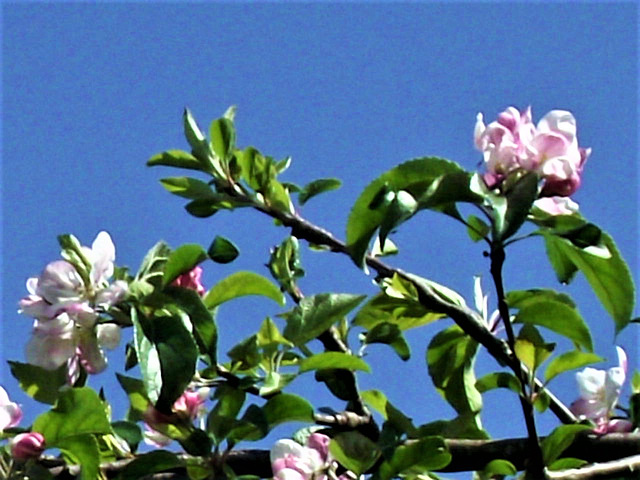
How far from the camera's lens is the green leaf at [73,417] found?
1.53m

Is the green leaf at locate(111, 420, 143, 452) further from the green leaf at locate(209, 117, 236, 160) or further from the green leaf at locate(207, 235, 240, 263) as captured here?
the green leaf at locate(209, 117, 236, 160)

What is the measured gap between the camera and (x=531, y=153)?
5.12 feet

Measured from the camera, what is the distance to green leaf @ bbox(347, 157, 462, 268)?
1500 mm

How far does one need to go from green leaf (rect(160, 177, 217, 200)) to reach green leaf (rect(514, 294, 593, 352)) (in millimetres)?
457

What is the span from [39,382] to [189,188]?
327mm

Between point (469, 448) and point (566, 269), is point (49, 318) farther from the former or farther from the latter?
point (566, 269)

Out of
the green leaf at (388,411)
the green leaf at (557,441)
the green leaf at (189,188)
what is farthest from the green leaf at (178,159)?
the green leaf at (557,441)

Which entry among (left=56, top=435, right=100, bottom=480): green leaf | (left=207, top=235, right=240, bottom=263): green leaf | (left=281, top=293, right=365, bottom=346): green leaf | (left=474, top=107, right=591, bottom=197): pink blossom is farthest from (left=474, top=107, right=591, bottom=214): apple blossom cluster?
(left=56, top=435, right=100, bottom=480): green leaf

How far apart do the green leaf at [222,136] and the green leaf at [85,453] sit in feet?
1.44

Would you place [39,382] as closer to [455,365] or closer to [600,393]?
[455,365]

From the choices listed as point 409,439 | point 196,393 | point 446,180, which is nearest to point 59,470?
point 196,393

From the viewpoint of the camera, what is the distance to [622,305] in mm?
1538

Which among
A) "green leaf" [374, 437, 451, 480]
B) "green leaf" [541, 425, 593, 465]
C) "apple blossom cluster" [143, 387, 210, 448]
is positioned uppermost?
"apple blossom cluster" [143, 387, 210, 448]

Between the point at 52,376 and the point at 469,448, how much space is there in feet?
1.78
